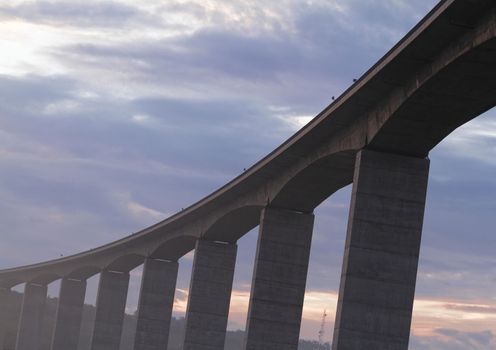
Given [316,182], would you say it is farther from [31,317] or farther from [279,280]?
[31,317]

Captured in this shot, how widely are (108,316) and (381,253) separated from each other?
183 feet

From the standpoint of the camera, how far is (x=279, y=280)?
54875 millimetres

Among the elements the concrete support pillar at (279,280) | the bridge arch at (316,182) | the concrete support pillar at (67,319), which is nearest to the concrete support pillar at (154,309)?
the concrete support pillar at (67,319)

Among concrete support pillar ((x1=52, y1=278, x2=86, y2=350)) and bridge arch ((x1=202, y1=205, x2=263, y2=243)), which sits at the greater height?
bridge arch ((x1=202, y1=205, x2=263, y2=243))

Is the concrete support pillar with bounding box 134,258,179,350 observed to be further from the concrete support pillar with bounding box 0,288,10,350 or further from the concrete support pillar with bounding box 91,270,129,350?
the concrete support pillar with bounding box 0,288,10,350

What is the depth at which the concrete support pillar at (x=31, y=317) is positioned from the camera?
116450 millimetres

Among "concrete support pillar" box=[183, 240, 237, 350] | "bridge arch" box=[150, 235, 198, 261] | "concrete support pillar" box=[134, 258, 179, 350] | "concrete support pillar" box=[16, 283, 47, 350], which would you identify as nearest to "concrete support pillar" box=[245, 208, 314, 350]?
"concrete support pillar" box=[183, 240, 237, 350]

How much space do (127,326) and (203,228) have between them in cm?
12353

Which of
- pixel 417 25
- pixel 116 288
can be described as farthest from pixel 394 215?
pixel 116 288

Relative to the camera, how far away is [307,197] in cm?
5356

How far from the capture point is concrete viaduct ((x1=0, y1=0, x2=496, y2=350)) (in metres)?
33.7

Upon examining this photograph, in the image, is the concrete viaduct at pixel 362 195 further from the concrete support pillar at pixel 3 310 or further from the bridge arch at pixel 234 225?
the concrete support pillar at pixel 3 310

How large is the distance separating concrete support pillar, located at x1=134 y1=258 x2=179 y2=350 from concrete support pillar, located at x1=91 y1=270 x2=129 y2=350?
12623 millimetres

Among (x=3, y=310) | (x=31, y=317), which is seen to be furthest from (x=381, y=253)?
(x=3, y=310)
